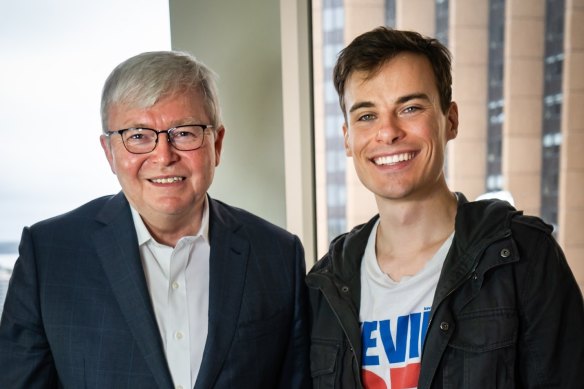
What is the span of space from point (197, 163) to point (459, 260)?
0.71m

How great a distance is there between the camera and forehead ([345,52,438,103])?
1438 mm

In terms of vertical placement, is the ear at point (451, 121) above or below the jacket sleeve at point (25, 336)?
above

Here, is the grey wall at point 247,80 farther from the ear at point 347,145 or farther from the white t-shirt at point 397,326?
the white t-shirt at point 397,326

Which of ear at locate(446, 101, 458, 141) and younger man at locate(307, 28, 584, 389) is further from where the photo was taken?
ear at locate(446, 101, 458, 141)

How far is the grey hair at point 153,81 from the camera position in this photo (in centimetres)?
136

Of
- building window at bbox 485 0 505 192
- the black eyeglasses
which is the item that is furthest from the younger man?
building window at bbox 485 0 505 192

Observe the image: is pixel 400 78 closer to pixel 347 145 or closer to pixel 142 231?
pixel 347 145

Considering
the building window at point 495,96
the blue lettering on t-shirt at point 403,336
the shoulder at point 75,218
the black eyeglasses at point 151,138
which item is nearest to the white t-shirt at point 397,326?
→ the blue lettering on t-shirt at point 403,336

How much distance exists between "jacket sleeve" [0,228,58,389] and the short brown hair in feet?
3.19

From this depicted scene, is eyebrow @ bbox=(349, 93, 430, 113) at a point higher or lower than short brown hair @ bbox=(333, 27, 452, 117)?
lower

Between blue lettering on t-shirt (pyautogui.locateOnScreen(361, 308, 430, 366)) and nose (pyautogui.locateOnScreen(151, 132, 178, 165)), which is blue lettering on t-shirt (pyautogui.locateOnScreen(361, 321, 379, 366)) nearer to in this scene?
blue lettering on t-shirt (pyautogui.locateOnScreen(361, 308, 430, 366))

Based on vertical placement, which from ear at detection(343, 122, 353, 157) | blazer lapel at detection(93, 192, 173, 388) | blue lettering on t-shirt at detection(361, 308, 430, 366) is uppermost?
ear at detection(343, 122, 353, 157)

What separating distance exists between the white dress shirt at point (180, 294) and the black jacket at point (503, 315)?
0.41 meters

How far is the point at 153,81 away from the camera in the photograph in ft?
4.47
